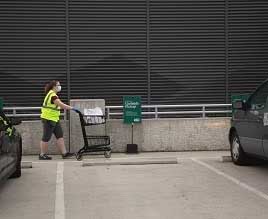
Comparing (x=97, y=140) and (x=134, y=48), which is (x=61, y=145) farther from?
(x=134, y=48)

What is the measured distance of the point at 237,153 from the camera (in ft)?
37.4

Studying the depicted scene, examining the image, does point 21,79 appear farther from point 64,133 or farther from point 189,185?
point 189,185

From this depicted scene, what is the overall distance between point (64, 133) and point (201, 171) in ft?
13.8

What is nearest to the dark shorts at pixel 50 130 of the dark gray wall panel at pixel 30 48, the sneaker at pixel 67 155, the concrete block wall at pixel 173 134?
the sneaker at pixel 67 155

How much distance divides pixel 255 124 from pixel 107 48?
7.77 meters

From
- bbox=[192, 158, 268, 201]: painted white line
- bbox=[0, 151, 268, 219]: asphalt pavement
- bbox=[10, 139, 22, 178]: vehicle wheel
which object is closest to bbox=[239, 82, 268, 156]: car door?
bbox=[0, 151, 268, 219]: asphalt pavement

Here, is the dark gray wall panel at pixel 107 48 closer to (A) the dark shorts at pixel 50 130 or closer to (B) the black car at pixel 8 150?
(A) the dark shorts at pixel 50 130

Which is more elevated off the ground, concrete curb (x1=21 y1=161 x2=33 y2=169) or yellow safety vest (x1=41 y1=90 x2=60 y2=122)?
yellow safety vest (x1=41 y1=90 x2=60 y2=122)

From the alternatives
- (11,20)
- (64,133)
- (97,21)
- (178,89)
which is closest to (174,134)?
(64,133)

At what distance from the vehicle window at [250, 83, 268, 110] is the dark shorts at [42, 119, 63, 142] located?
174 inches

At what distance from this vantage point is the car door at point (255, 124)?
10007 millimetres

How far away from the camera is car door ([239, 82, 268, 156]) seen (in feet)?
32.8

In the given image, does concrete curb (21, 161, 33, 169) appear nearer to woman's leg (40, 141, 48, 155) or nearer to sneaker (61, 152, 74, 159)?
woman's leg (40, 141, 48, 155)

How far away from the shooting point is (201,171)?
10.8 m
